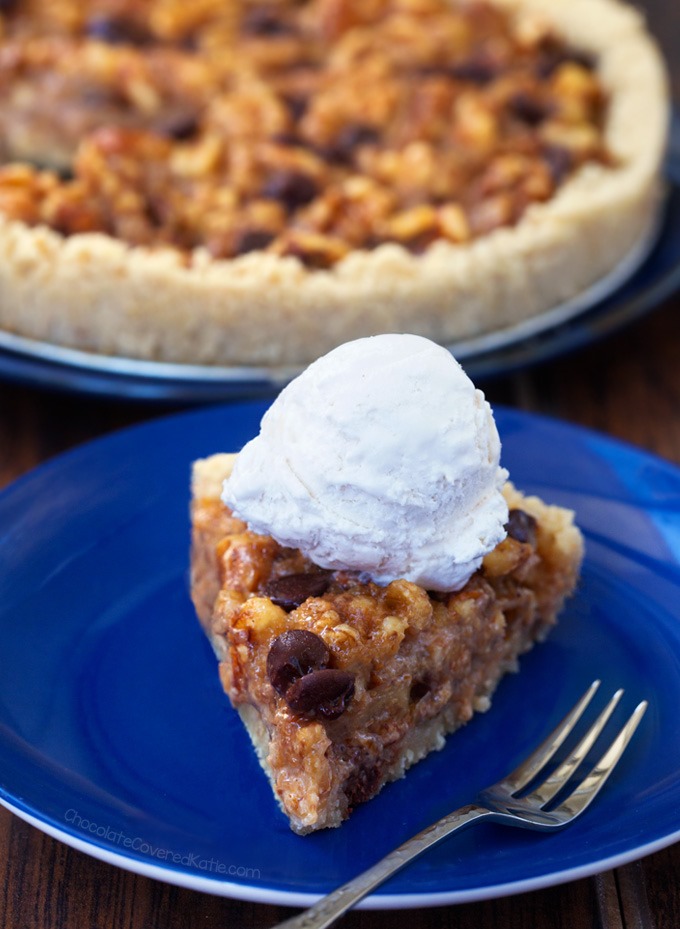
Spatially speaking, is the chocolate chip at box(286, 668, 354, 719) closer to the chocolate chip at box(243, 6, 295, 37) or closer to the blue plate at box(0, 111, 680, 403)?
the blue plate at box(0, 111, 680, 403)

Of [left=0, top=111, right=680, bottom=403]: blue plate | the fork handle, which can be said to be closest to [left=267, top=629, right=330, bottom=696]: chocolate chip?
the fork handle

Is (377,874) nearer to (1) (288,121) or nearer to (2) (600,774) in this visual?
(2) (600,774)

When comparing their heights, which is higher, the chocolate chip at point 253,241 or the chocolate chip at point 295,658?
the chocolate chip at point 295,658

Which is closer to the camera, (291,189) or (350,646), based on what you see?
(350,646)

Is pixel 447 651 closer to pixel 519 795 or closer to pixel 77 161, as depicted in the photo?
pixel 519 795

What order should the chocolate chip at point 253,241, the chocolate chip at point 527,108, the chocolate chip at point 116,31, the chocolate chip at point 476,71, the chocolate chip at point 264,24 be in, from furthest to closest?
the chocolate chip at point 264,24
the chocolate chip at point 116,31
the chocolate chip at point 476,71
the chocolate chip at point 527,108
the chocolate chip at point 253,241

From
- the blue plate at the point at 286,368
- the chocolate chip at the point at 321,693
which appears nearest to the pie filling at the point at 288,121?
the blue plate at the point at 286,368

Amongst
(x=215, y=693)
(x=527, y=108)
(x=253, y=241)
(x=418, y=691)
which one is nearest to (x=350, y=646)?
(x=418, y=691)

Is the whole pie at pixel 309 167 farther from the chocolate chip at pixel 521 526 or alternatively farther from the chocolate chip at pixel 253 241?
the chocolate chip at pixel 521 526
